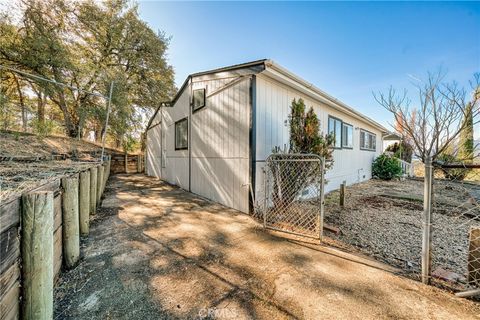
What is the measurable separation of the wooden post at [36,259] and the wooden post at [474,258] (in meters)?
3.73

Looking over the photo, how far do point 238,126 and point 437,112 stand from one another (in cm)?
628

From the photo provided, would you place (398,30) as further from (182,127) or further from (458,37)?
(182,127)

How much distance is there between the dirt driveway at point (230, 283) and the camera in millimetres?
1733

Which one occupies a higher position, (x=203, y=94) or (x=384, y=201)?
(x=203, y=94)

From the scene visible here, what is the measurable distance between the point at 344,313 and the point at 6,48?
16648 mm

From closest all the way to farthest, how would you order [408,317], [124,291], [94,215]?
1. [408,317]
2. [124,291]
3. [94,215]

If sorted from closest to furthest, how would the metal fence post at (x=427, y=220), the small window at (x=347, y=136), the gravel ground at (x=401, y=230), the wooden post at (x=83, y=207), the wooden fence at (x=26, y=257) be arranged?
1. the wooden fence at (x=26, y=257)
2. the metal fence post at (x=427, y=220)
3. the gravel ground at (x=401, y=230)
4. the wooden post at (x=83, y=207)
5. the small window at (x=347, y=136)

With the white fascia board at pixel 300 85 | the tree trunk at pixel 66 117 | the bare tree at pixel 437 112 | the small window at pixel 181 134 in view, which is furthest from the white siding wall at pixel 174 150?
the tree trunk at pixel 66 117

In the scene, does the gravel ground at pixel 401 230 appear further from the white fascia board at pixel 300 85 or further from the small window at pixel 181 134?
the small window at pixel 181 134

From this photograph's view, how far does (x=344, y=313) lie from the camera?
172cm

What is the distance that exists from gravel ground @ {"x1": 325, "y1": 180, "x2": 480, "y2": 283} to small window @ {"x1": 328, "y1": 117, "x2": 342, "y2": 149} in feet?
8.12

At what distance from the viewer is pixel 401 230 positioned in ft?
12.7

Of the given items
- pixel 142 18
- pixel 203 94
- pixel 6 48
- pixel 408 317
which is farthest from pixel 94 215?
pixel 142 18

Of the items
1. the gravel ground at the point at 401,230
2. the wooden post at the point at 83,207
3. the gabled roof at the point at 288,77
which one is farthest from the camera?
the gabled roof at the point at 288,77
